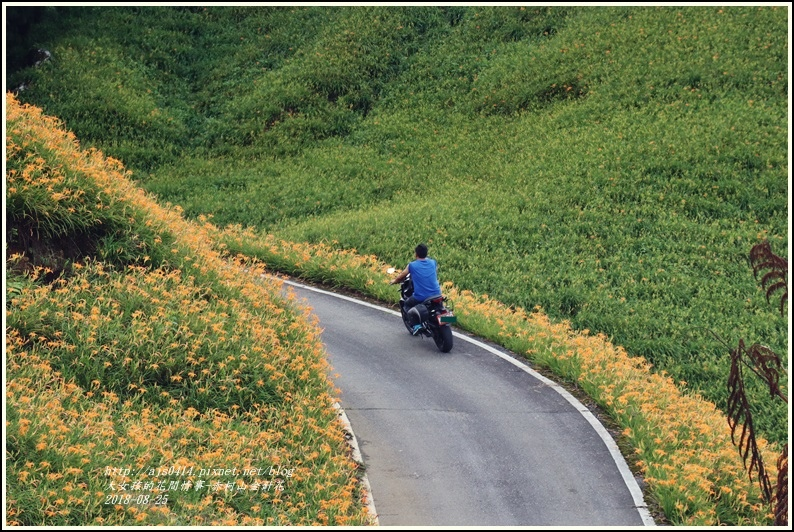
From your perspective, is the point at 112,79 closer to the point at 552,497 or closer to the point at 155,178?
the point at 155,178

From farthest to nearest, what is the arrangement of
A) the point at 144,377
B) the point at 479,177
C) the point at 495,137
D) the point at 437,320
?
the point at 495,137 → the point at 479,177 → the point at 437,320 → the point at 144,377

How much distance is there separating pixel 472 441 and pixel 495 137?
A: 22484 mm

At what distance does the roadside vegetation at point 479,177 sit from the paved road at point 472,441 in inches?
21.7

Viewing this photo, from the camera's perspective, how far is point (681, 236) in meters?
23.2

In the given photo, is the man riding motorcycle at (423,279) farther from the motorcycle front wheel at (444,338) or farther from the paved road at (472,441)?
the paved road at (472,441)

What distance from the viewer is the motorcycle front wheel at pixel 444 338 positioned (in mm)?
13945

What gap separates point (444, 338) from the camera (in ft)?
45.8

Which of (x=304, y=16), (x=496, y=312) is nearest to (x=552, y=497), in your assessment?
(x=496, y=312)

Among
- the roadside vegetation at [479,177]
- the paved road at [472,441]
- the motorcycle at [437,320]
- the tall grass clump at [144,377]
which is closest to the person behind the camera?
the tall grass clump at [144,377]

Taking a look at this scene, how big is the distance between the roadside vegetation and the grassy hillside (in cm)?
11

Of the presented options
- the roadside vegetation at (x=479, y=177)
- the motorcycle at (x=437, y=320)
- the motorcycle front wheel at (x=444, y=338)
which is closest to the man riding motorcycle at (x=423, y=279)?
the motorcycle at (x=437, y=320)

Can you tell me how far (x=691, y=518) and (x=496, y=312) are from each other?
8.12 metres

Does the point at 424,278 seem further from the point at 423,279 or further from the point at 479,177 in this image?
the point at 479,177

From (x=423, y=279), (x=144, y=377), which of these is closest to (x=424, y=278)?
(x=423, y=279)
